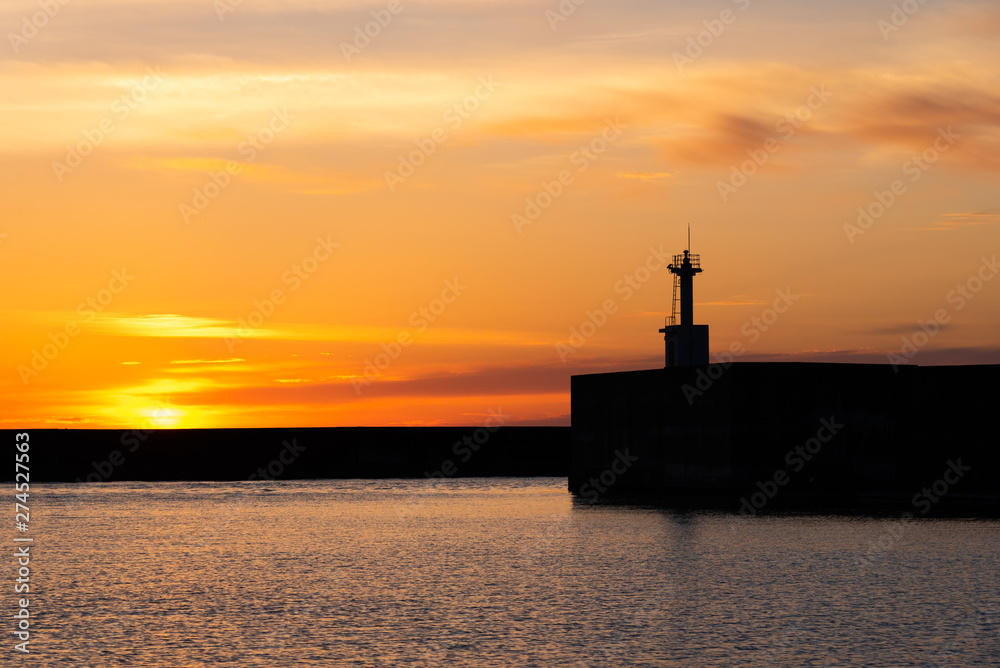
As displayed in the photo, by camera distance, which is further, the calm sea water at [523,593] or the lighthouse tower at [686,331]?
the lighthouse tower at [686,331]

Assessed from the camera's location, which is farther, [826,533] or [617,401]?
[617,401]

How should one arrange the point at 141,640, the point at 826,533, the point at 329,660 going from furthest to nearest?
the point at 826,533 → the point at 141,640 → the point at 329,660

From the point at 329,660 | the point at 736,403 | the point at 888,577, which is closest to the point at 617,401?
the point at 736,403

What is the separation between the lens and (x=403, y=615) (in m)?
30.0

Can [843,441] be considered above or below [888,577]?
above

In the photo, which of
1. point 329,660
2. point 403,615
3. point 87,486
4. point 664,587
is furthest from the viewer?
point 87,486

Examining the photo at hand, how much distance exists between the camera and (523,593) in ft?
111

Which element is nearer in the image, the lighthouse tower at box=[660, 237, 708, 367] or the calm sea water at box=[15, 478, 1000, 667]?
the calm sea water at box=[15, 478, 1000, 667]

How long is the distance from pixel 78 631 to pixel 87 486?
98698 millimetres

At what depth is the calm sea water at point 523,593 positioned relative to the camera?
2508 cm

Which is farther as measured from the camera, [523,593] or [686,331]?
[686,331]

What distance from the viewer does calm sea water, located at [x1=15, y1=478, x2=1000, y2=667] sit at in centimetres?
2508

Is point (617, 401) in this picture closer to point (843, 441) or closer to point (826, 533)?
point (843, 441)

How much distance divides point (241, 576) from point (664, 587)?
1348 cm
